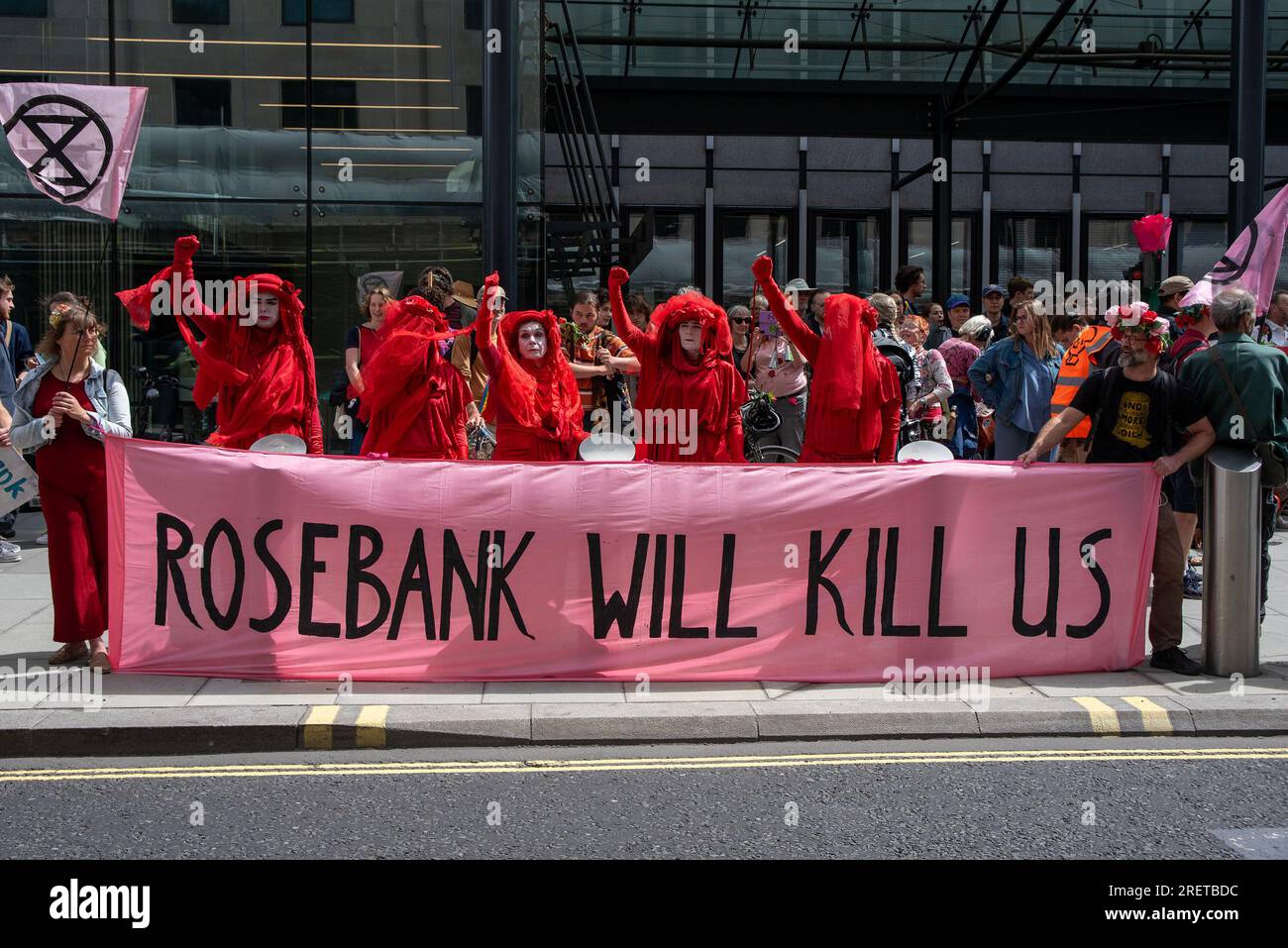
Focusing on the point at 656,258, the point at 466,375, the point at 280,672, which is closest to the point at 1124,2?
the point at 656,258

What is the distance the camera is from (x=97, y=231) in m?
13.3

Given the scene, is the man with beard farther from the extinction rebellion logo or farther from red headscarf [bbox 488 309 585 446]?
the extinction rebellion logo

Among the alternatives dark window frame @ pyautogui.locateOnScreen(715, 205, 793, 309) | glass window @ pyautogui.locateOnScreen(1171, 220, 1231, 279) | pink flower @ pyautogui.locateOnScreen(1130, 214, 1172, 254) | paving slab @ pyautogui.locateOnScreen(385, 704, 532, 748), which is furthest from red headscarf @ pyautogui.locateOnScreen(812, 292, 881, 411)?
glass window @ pyautogui.locateOnScreen(1171, 220, 1231, 279)

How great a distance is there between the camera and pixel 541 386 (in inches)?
281

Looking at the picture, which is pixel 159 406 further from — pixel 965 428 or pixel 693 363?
pixel 965 428

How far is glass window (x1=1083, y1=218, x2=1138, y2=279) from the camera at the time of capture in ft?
64.1

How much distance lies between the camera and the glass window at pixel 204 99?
44.1 feet

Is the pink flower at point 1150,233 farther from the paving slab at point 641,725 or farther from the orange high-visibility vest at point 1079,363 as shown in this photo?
the paving slab at point 641,725

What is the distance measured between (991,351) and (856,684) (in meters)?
3.98

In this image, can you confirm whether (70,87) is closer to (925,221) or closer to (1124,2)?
(925,221)

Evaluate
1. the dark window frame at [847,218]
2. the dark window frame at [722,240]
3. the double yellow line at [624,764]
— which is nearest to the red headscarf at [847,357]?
the double yellow line at [624,764]

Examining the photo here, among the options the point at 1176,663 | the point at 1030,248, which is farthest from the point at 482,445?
the point at 1030,248

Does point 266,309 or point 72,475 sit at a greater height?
point 266,309

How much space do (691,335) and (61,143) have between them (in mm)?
3754
